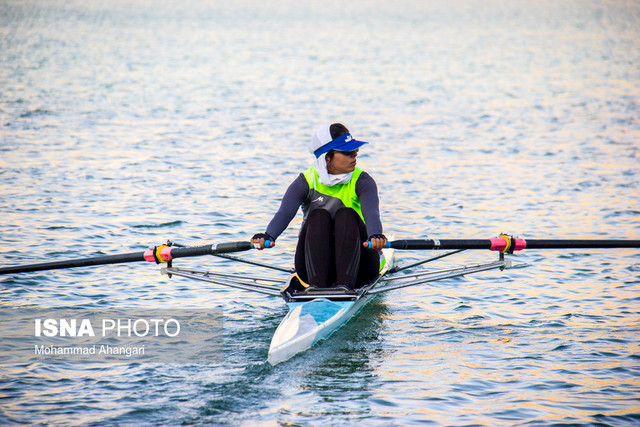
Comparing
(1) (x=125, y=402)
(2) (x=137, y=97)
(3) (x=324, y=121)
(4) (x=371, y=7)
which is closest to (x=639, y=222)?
(1) (x=125, y=402)

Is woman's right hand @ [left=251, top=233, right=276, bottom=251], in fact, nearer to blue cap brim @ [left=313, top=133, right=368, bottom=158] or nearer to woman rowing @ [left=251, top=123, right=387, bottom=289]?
woman rowing @ [left=251, top=123, right=387, bottom=289]

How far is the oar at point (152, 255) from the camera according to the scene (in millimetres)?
9742

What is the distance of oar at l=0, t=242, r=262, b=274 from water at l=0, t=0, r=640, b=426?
102 cm

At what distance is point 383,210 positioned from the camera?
1673 centimetres

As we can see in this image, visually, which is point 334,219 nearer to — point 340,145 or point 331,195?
→ point 331,195

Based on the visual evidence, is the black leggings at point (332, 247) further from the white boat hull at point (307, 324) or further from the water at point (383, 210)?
the water at point (383, 210)

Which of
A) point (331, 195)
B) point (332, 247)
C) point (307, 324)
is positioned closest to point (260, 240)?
point (332, 247)

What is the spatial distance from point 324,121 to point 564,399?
21.4 metres

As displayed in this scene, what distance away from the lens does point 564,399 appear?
26.8 feet

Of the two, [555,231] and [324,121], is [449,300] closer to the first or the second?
[555,231]

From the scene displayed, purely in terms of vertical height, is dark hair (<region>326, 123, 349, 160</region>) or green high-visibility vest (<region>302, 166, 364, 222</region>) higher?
dark hair (<region>326, 123, 349, 160</region>)

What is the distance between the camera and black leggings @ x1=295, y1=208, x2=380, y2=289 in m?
9.49

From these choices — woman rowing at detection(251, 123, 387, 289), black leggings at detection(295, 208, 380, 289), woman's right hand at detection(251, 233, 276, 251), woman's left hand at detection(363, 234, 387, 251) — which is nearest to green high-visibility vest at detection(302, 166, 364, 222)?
woman rowing at detection(251, 123, 387, 289)

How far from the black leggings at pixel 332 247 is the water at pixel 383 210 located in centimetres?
73
